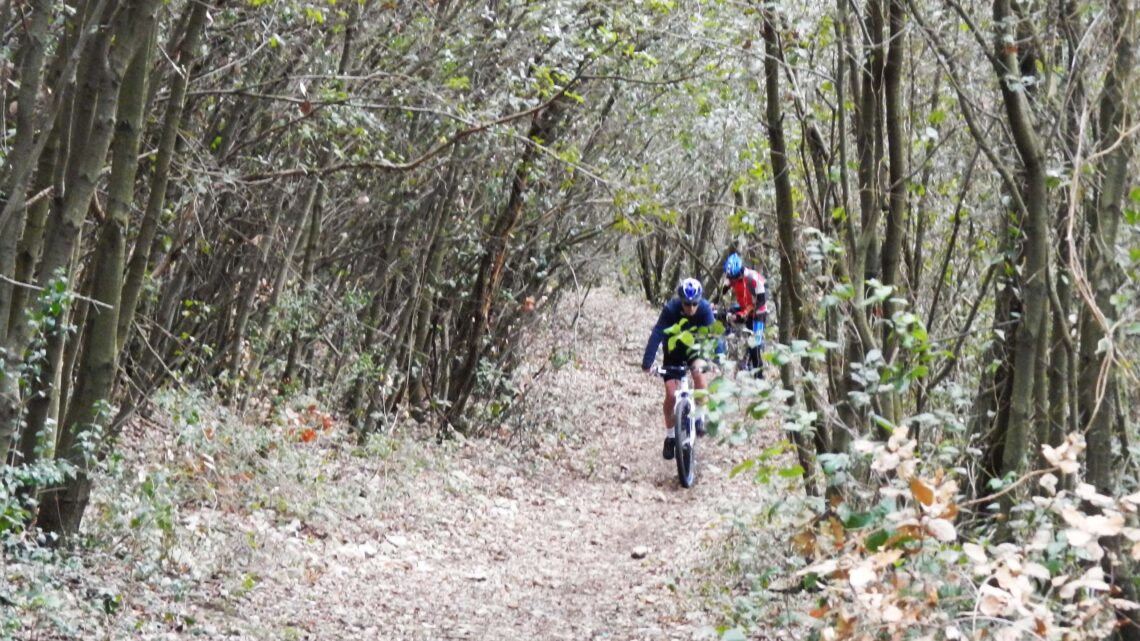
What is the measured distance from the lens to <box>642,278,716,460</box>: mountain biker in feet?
38.1

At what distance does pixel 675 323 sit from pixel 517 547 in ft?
9.89

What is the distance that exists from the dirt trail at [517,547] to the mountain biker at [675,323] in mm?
969

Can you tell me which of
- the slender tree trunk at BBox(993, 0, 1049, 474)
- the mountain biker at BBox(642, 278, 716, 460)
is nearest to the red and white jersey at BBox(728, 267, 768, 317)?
the mountain biker at BBox(642, 278, 716, 460)

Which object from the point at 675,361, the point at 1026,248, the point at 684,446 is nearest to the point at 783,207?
the point at 1026,248

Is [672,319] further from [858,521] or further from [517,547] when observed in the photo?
[858,521]

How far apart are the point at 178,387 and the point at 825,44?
632cm

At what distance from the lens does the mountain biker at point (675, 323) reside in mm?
11602

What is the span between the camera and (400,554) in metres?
9.33

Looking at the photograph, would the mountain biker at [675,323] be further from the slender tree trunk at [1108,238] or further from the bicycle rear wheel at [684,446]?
the slender tree trunk at [1108,238]

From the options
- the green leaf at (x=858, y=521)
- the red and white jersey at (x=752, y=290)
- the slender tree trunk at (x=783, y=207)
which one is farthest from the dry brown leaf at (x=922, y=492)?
the red and white jersey at (x=752, y=290)

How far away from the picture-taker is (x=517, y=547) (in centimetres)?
Result: 1020

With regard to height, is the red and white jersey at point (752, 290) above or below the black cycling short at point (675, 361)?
above

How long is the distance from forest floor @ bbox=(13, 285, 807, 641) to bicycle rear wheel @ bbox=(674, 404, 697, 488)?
7.3 inches

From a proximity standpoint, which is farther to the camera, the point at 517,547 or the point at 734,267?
the point at 734,267
